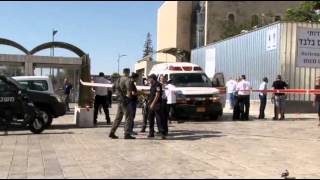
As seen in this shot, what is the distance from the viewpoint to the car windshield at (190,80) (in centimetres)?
2153

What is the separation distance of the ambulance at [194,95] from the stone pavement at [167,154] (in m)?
3.34

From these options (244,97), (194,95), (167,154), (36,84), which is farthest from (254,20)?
(167,154)

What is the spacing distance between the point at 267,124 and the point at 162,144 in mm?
7212

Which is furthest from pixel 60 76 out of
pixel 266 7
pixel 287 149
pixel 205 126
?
pixel 266 7

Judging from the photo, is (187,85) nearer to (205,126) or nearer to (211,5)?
(205,126)

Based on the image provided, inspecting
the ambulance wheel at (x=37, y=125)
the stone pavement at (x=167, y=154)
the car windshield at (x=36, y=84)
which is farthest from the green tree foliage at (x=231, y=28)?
the ambulance wheel at (x=37, y=125)

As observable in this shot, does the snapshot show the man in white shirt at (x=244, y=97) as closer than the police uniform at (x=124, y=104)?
No

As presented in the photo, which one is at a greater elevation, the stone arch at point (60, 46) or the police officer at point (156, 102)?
the stone arch at point (60, 46)

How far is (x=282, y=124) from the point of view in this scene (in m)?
19.2

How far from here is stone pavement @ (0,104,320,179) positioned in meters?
9.32

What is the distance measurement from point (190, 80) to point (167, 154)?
1069 centimetres

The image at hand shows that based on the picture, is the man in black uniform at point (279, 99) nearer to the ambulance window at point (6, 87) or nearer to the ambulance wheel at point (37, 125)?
the ambulance wheel at point (37, 125)

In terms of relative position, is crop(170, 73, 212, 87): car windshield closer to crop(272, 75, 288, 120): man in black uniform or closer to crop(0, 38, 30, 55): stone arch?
crop(272, 75, 288, 120): man in black uniform

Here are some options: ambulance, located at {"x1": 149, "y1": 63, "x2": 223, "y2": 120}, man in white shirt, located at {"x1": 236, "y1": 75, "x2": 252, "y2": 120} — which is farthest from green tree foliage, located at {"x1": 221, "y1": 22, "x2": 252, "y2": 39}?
man in white shirt, located at {"x1": 236, "y1": 75, "x2": 252, "y2": 120}
